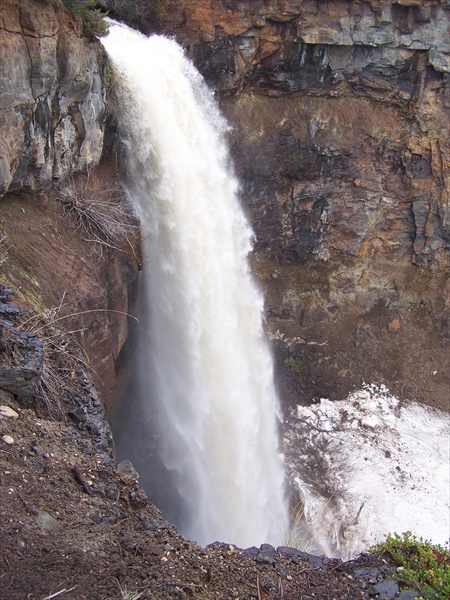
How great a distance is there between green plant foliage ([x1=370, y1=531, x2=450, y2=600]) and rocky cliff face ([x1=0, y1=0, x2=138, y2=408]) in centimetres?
503

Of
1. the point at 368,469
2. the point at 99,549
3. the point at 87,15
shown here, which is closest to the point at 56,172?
the point at 87,15

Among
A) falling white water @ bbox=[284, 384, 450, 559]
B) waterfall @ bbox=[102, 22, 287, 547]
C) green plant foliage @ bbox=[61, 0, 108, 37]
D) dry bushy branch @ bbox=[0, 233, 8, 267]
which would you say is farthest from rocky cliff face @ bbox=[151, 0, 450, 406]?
dry bushy branch @ bbox=[0, 233, 8, 267]

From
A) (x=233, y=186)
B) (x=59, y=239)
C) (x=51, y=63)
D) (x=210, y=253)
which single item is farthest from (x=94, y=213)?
(x=233, y=186)

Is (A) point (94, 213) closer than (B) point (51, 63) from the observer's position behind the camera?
No

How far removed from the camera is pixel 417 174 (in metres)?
15.2

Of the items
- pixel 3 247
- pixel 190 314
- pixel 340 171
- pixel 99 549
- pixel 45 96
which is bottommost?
pixel 190 314

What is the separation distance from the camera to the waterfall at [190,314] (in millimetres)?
10336

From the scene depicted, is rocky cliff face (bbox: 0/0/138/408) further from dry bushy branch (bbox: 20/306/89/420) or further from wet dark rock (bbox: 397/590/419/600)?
wet dark rock (bbox: 397/590/419/600)

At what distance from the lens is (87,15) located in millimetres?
8203

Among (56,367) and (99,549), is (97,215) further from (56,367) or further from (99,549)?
(99,549)

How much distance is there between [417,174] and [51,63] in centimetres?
1179

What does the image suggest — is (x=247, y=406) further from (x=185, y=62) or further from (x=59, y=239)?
(x=185, y=62)

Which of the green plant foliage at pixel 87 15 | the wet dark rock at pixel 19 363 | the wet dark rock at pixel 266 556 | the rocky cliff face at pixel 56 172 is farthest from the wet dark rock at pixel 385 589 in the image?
the green plant foliage at pixel 87 15

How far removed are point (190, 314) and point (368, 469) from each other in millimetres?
6573
